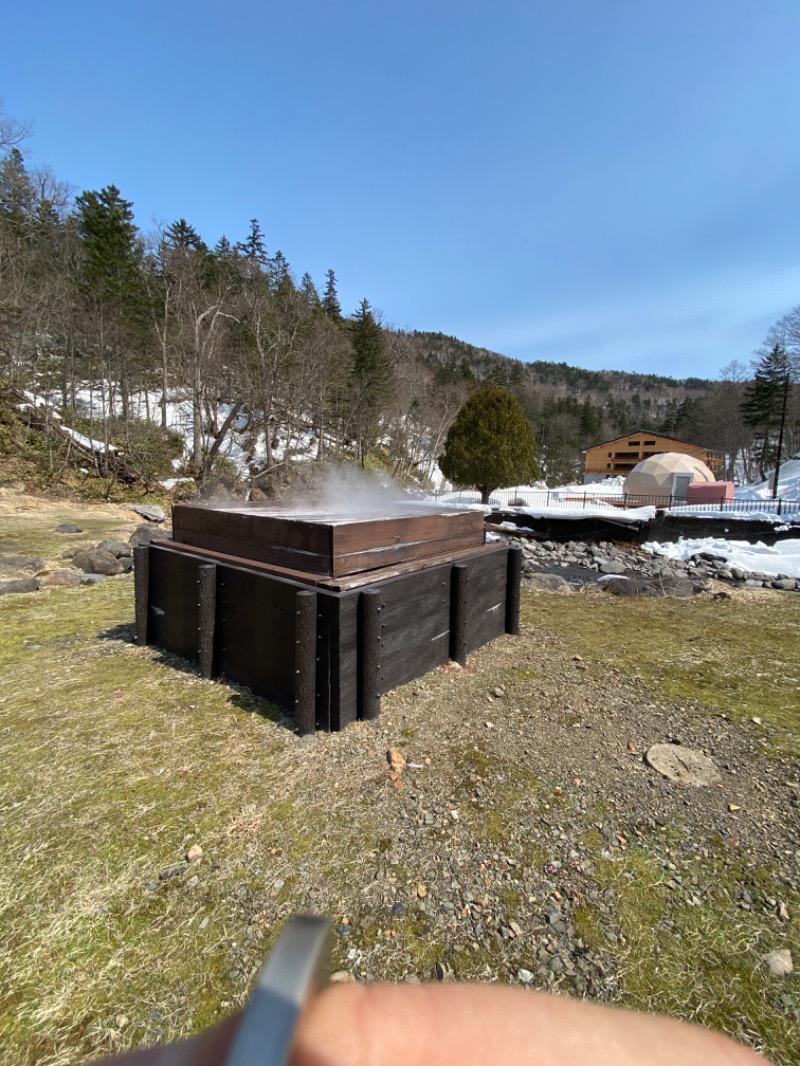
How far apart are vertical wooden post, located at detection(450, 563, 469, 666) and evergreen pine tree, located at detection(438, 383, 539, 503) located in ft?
81.4

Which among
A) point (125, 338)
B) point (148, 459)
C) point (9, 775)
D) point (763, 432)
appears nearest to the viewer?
point (9, 775)

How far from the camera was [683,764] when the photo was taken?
134 inches

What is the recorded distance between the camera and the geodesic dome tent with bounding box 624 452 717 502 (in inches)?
1864

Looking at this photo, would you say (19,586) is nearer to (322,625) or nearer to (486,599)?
(322,625)

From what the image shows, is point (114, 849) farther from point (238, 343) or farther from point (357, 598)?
point (238, 343)

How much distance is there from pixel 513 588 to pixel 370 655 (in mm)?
2799

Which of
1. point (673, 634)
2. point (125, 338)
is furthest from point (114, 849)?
point (125, 338)

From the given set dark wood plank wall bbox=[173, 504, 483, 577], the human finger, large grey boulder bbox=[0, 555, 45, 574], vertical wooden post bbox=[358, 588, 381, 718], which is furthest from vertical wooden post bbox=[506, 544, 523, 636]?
large grey boulder bbox=[0, 555, 45, 574]

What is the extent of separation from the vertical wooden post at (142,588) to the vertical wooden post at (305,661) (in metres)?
2.31

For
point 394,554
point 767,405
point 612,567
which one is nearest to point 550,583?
point 612,567

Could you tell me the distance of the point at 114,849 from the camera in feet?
8.02

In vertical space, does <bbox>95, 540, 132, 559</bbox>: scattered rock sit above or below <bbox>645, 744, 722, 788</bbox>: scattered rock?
above

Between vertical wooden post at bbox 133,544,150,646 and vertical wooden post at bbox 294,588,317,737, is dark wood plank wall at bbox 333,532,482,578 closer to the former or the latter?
vertical wooden post at bbox 294,588,317,737

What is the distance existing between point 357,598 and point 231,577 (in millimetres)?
1359
